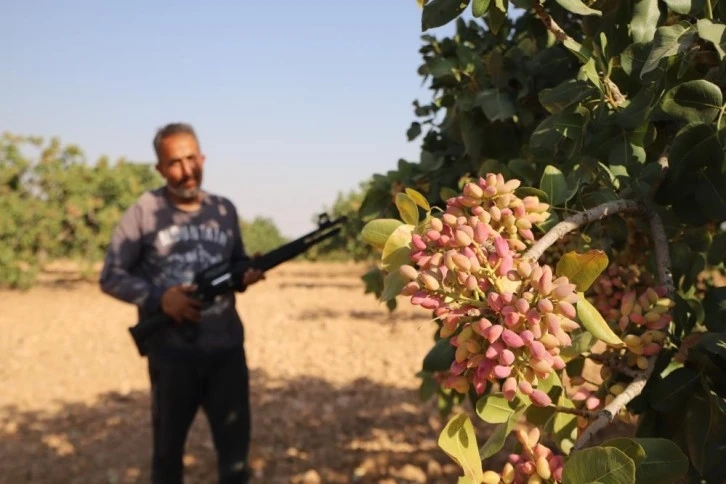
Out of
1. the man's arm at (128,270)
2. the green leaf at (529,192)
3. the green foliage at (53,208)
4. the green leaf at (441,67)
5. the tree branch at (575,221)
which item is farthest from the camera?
the green foliage at (53,208)

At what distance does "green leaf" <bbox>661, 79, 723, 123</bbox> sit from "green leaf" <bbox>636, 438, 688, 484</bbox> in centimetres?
63

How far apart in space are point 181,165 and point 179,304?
28.3 inches

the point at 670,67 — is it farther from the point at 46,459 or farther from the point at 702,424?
the point at 46,459

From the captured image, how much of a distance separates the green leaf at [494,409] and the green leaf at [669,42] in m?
0.61

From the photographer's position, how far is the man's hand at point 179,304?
10.2ft

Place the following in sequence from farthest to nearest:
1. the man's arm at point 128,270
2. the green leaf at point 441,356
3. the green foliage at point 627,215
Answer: the man's arm at point 128,270, the green leaf at point 441,356, the green foliage at point 627,215

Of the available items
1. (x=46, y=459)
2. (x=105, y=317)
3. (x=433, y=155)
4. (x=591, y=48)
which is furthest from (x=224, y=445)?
(x=105, y=317)

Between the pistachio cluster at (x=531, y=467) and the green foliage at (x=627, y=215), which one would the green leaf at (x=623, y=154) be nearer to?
the green foliage at (x=627, y=215)

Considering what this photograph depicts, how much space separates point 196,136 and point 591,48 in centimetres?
235

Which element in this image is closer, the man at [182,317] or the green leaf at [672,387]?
the green leaf at [672,387]

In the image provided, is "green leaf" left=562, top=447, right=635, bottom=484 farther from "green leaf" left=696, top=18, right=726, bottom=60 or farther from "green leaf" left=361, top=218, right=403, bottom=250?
"green leaf" left=696, top=18, right=726, bottom=60

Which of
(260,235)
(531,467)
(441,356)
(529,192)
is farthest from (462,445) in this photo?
(260,235)

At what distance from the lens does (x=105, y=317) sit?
11852 millimetres

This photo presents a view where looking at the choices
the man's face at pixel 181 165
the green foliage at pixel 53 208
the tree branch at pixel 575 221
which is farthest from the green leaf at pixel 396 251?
the green foliage at pixel 53 208
